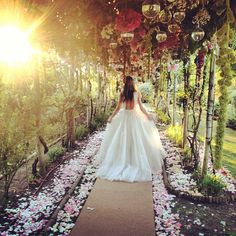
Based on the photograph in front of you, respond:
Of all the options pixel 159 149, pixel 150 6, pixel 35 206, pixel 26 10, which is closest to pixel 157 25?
pixel 150 6

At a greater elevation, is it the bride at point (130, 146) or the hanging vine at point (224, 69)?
the hanging vine at point (224, 69)

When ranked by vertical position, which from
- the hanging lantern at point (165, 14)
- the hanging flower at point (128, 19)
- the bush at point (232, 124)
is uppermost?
the hanging lantern at point (165, 14)

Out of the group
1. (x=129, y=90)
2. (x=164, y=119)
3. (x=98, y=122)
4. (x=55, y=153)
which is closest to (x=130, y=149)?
(x=129, y=90)

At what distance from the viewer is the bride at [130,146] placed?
261 inches

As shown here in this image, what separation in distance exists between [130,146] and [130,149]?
0.07 meters

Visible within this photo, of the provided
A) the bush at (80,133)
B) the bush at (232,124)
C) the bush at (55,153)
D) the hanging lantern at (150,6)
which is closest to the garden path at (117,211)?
the bush at (55,153)

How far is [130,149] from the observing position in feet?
23.4

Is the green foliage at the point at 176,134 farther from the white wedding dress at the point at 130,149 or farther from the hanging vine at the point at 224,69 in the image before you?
the hanging vine at the point at 224,69

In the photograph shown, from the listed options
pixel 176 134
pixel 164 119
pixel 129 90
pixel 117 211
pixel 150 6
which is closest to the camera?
pixel 150 6

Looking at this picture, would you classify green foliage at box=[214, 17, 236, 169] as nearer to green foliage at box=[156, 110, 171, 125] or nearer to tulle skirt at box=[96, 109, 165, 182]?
tulle skirt at box=[96, 109, 165, 182]

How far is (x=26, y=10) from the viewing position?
2232 millimetres

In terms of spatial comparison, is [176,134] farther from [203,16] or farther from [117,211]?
[203,16]

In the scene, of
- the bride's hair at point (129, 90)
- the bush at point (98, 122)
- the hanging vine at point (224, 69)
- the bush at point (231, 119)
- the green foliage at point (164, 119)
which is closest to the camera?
the hanging vine at point (224, 69)

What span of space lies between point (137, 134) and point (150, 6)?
522cm
